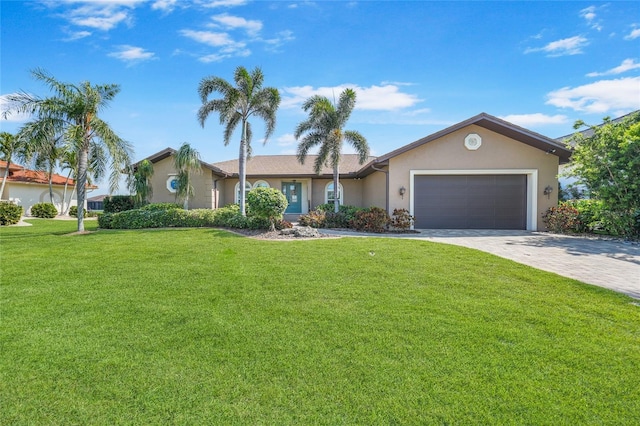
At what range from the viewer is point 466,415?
93.7 inches

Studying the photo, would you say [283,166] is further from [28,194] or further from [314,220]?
[28,194]

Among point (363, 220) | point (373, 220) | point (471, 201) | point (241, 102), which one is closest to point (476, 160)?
point (471, 201)

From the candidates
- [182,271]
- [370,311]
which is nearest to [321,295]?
[370,311]

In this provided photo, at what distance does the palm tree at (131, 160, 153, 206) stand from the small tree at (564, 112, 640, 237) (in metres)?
20.2

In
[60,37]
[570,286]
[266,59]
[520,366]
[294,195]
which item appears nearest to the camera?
[520,366]

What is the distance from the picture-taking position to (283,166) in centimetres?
2202

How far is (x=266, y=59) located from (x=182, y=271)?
37.5 ft

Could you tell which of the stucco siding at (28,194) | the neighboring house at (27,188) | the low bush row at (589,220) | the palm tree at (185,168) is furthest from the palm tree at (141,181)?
the low bush row at (589,220)

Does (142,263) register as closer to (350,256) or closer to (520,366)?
(350,256)

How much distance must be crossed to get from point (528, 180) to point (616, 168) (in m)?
3.39

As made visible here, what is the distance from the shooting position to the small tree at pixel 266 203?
456 inches

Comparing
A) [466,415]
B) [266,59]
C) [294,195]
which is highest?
[266,59]

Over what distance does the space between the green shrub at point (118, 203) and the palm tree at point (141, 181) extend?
0.42 metres

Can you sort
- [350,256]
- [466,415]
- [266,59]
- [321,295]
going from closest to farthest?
1. [466,415]
2. [321,295]
3. [350,256]
4. [266,59]
